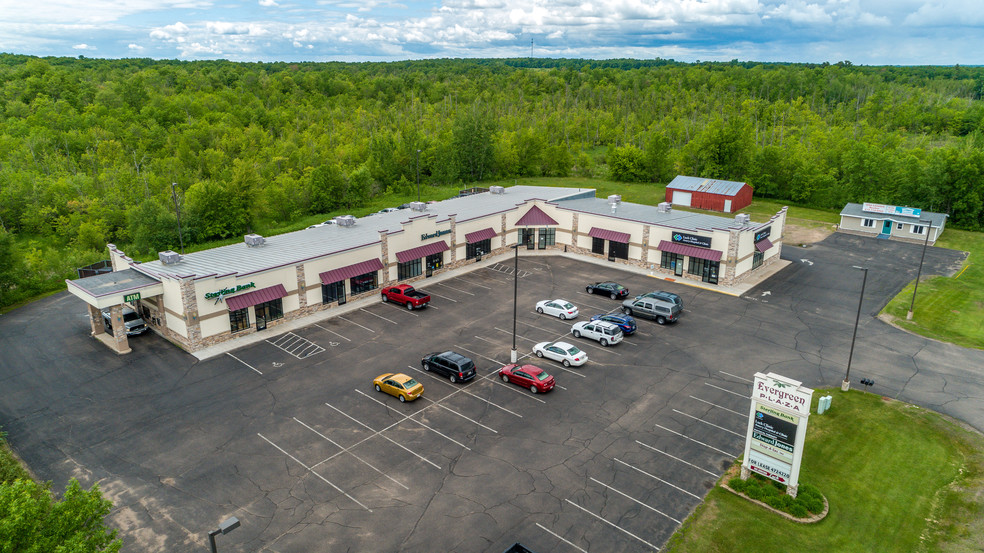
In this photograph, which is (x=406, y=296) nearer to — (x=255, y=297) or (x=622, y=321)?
(x=255, y=297)

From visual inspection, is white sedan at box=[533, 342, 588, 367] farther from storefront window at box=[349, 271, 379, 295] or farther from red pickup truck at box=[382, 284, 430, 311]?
storefront window at box=[349, 271, 379, 295]

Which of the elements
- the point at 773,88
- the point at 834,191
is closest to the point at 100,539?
the point at 834,191

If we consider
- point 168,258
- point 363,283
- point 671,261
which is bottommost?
point 363,283

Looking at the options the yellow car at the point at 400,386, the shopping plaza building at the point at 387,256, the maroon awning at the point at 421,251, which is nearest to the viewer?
the yellow car at the point at 400,386

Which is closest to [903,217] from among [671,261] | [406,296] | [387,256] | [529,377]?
[671,261]

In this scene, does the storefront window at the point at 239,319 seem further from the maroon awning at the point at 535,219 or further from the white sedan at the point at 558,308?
the maroon awning at the point at 535,219

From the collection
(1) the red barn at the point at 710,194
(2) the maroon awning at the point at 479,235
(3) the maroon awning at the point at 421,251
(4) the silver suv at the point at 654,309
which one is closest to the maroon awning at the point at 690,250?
(4) the silver suv at the point at 654,309
